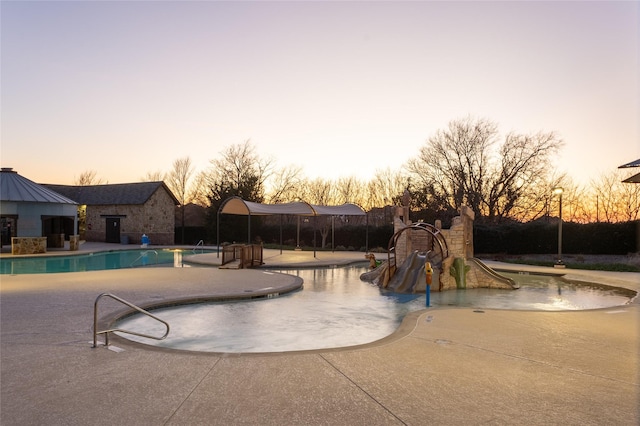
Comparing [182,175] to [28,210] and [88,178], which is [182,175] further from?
[28,210]

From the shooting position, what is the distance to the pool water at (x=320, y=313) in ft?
22.2

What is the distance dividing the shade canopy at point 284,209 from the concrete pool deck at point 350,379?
13243 mm

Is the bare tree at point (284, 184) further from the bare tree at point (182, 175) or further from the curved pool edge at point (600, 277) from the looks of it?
the curved pool edge at point (600, 277)

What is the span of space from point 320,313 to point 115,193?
29327 mm

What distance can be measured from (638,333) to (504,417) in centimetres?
462

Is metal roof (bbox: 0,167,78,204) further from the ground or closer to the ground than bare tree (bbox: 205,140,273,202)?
closer to the ground

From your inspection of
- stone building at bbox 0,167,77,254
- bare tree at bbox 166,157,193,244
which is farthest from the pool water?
bare tree at bbox 166,157,193,244

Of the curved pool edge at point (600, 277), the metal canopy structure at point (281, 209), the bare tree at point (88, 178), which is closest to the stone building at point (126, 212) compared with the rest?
the metal canopy structure at point (281, 209)

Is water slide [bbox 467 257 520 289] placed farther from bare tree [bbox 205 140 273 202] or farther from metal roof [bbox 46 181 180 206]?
bare tree [bbox 205 140 273 202]

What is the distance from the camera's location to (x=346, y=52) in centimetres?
1337

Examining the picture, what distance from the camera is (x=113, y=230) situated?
3162cm

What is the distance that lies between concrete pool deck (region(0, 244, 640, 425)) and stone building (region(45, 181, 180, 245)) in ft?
84.0

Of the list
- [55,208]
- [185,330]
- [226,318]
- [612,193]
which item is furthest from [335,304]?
[612,193]

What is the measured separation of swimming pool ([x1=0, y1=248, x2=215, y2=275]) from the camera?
1658cm
